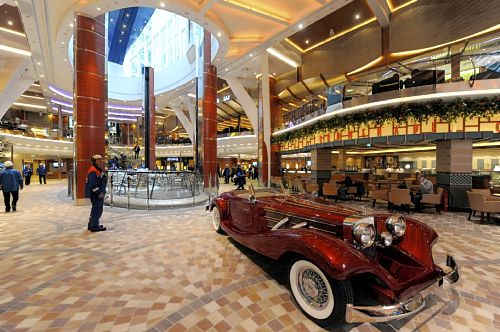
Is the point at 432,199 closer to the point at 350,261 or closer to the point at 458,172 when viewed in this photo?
the point at 458,172

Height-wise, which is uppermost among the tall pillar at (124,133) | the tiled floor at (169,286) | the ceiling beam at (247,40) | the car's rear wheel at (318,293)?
the ceiling beam at (247,40)

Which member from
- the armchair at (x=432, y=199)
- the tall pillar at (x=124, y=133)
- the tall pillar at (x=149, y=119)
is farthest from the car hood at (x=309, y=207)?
the tall pillar at (x=124, y=133)

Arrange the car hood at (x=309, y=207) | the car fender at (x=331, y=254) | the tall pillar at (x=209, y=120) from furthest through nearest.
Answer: the tall pillar at (x=209, y=120)
the car hood at (x=309, y=207)
the car fender at (x=331, y=254)

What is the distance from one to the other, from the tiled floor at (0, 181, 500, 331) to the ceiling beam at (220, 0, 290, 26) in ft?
25.9

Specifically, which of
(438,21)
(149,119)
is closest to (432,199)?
(438,21)

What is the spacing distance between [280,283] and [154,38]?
29.5 metres

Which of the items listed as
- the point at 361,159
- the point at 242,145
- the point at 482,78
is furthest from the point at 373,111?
the point at 242,145

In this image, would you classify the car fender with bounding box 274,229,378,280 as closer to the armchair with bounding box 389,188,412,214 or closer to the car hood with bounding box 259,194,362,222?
the car hood with bounding box 259,194,362,222

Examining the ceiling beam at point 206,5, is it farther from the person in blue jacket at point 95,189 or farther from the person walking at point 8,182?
the person walking at point 8,182

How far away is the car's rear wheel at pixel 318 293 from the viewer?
77.2 inches

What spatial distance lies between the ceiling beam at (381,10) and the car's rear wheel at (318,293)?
40.8 feet

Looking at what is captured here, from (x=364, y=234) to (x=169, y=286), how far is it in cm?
222

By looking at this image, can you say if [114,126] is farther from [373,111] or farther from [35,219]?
[373,111]

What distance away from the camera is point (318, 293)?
7.29ft
